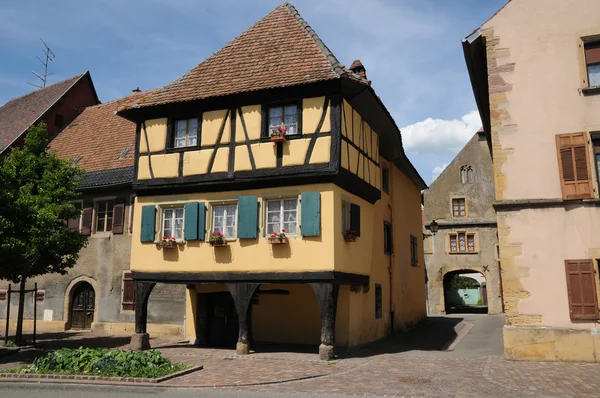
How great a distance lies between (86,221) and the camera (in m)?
20.7

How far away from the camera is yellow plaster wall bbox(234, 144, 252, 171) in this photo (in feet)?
47.7

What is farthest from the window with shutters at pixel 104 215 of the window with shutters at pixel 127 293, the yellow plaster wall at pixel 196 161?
the yellow plaster wall at pixel 196 161

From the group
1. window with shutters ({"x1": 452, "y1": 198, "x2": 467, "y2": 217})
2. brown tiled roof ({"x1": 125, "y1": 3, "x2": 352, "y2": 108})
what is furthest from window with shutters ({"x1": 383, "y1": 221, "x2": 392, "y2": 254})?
window with shutters ({"x1": 452, "y1": 198, "x2": 467, "y2": 217})

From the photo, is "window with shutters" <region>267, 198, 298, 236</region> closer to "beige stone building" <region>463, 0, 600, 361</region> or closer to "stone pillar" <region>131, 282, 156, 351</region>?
"stone pillar" <region>131, 282, 156, 351</region>

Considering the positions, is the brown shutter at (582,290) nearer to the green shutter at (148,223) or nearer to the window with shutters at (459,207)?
the green shutter at (148,223)

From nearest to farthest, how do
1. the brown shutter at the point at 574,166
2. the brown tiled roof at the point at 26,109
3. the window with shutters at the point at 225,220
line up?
1. the brown shutter at the point at 574,166
2. the window with shutters at the point at 225,220
3. the brown tiled roof at the point at 26,109

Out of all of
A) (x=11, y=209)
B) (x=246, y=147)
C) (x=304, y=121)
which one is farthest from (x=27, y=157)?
(x=304, y=121)

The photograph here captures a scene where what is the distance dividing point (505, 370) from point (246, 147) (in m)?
8.42

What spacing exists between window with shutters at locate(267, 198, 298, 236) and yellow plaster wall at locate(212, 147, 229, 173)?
1719mm

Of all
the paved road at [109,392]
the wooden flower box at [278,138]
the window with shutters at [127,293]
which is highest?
the wooden flower box at [278,138]

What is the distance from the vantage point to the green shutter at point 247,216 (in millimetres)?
14148

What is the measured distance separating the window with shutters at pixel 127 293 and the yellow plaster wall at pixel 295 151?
28.7ft

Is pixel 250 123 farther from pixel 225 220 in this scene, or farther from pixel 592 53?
pixel 592 53

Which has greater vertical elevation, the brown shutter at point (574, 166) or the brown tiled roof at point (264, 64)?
the brown tiled roof at point (264, 64)
